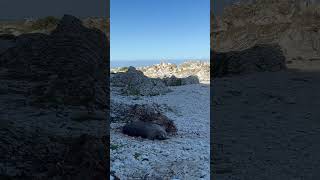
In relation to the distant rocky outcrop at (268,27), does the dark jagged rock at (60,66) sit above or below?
below

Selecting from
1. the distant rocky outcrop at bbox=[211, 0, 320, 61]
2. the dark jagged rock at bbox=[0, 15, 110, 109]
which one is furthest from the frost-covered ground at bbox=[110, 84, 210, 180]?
the dark jagged rock at bbox=[0, 15, 110, 109]

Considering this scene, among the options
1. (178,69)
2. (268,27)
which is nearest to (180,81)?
(178,69)

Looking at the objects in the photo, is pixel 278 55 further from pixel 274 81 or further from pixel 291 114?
pixel 291 114

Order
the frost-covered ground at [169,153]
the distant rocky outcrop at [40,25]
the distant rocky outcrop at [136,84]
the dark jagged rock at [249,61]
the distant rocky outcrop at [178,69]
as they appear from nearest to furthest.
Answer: the distant rocky outcrop at [40,25] → the dark jagged rock at [249,61] → the frost-covered ground at [169,153] → the distant rocky outcrop at [136,84] → the distant rocky outcrop at [178,69]

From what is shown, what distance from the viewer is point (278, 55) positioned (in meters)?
4.88

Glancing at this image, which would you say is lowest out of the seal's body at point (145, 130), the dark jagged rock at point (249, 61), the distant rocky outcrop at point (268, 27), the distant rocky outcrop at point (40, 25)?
the seal's body at point (145, 130)

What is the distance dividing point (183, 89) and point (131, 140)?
6.64m

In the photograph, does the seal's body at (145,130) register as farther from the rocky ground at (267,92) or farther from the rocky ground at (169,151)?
the rocky ground at (267,92)

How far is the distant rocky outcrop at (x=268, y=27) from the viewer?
476 centimetres

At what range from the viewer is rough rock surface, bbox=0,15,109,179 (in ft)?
11.0

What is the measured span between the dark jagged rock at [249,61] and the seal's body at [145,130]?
2812mm

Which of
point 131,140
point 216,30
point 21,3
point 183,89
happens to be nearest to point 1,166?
point 21,3

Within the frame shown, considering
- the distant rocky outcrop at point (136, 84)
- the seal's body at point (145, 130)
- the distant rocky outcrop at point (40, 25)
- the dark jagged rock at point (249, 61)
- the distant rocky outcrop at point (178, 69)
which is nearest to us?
the distant rocky outcrop at point (40, 25)

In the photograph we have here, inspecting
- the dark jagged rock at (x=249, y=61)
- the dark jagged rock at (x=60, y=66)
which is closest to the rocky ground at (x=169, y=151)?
the dark jagged rock at (x=249, y=61)
